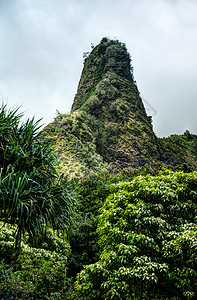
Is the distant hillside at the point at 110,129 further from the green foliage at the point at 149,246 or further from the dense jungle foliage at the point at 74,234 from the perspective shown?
the green foliage at the point at 149,246

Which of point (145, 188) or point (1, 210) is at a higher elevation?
point (145, 188)

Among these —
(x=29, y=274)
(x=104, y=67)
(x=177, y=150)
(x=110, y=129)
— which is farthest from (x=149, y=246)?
(x=104, y=67)

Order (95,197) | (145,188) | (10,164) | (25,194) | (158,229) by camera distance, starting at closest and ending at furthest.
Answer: (25,194)
(10,164)
(158,229)
(145,188)
(95,197)

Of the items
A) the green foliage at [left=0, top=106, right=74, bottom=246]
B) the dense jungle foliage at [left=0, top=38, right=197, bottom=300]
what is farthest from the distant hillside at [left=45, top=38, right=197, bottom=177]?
the green foliage at [left=0, top=106, right=74, bottom=246]

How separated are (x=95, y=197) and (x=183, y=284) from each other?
9224 millimetres

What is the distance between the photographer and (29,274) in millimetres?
6242

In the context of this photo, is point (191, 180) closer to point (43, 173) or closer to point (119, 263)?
point (119, 263)

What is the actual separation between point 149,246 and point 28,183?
3.87m

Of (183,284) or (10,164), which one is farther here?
(183,284)

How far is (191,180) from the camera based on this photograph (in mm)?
7898

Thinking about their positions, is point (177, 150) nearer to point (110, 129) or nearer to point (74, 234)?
point (110, 129)

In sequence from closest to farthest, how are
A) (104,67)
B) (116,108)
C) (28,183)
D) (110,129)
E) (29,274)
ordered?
1. (28,183)
2. (29,274)
3. (110,129)
4. (116,108)
5. (104,67)

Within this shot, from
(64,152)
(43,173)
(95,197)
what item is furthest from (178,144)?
(43,173)

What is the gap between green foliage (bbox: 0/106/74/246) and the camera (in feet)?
17.2
